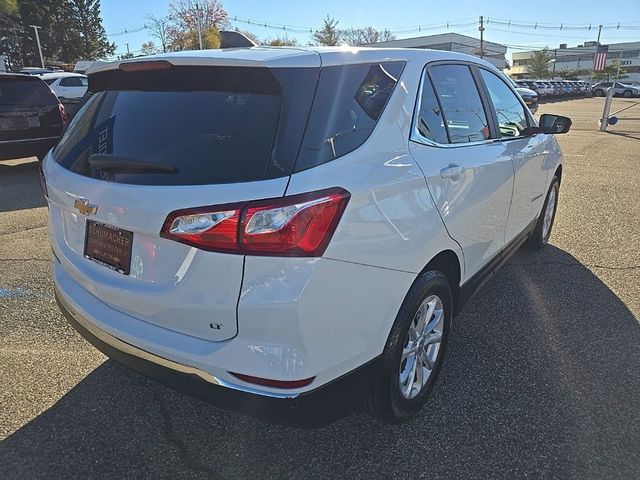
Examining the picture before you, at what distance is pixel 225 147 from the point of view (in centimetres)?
185

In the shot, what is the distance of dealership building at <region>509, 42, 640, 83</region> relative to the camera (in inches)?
3932

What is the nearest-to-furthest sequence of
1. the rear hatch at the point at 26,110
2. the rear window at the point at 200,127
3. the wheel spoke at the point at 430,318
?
the rear window at the point at 200,127 → the wheel spoke at the point at 430,318 → the rear hatch at the point at 26,110

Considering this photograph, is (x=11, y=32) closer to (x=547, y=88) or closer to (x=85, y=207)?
(x=547, y=88)

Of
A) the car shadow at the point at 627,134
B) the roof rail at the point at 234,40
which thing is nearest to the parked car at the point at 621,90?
the car shadow at the point at 627,134

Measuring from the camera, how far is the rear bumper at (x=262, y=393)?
181 cm

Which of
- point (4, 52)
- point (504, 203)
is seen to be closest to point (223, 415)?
point (504, 203)

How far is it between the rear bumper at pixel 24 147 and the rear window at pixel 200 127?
7.13 m

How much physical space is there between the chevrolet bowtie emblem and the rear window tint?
90cm

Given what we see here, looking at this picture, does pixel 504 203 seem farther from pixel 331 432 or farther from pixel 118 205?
pixel 118 205

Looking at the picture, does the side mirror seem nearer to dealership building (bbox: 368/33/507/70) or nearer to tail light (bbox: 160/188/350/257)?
tail light (bbox: 160/188/350/257)

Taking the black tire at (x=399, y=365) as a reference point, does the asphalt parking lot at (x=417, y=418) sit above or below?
below

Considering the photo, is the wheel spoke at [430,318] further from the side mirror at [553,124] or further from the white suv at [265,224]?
the side mirror at [553,124]

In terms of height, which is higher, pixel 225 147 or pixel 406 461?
pixel 225 147

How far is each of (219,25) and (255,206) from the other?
190 feet
